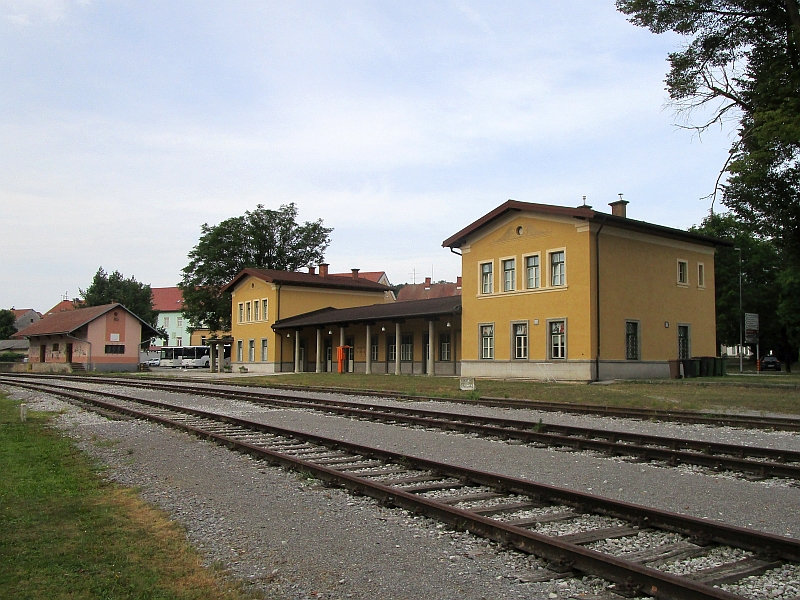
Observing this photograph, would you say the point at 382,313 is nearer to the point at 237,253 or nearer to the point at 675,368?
the point at 675,368

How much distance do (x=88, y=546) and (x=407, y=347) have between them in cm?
3558

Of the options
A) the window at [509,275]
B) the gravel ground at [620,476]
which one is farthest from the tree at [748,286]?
the gravel ground at [620,476]

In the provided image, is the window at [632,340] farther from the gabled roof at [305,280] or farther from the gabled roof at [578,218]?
the gabled roof at [305,280]

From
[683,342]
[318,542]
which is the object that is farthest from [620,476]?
[683,342]

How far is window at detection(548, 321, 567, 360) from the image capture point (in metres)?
29.0

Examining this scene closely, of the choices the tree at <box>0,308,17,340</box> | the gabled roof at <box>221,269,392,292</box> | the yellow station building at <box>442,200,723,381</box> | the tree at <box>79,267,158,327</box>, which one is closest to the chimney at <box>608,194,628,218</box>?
the yellow station building at <box>442,200,723,381</box>

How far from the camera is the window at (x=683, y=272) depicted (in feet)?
106

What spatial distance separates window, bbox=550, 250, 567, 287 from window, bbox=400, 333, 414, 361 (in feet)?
40.9

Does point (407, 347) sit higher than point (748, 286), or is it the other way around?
point (748, 286)

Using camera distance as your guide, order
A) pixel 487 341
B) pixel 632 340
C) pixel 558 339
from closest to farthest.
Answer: pixel 558 339
pixel 632 340
pixel 487 341

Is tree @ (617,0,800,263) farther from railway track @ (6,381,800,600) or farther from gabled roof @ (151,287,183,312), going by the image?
gabled roof @ (151,287,183,312)

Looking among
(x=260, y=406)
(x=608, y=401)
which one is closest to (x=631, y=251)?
(x=608, y=401)

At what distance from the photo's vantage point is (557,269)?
29734 millimetres

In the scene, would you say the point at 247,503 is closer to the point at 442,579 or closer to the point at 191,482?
the point at 191,482
